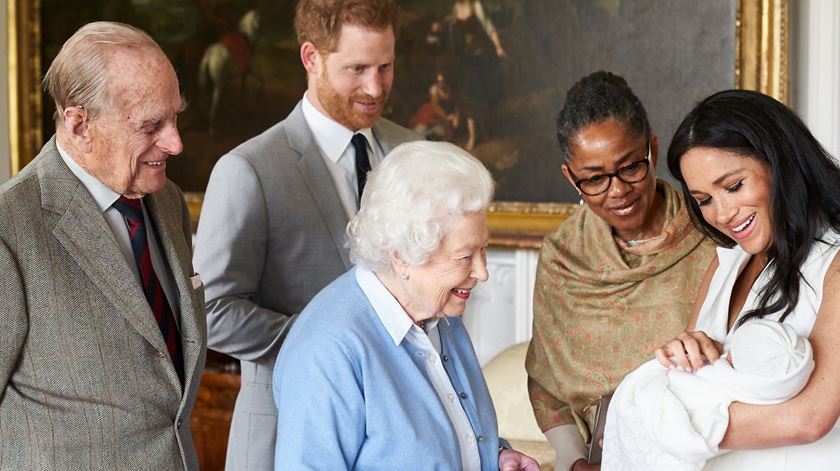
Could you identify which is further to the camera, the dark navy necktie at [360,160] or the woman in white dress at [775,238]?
the dark navy necktie at [360,160]

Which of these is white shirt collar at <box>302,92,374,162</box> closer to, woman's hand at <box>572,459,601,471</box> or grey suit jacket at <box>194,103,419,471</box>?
grey suit jacket at <box>194,103,419,471</box>

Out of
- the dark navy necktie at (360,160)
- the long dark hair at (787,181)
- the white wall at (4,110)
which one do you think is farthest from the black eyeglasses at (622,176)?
the white wall at (4,110)

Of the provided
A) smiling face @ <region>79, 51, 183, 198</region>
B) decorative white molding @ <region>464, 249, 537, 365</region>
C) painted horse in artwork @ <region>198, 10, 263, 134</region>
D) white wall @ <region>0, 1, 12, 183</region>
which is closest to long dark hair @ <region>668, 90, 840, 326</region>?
smiling face @ <region>79, 51, 183, 198</region>

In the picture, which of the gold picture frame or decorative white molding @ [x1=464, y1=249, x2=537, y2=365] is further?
decorative white molding @ [x1=464, y1=249, x2=537, y2=365]

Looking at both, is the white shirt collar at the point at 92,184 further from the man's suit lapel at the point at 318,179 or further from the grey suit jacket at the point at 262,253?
the man's suit lapel at the point at 318,179

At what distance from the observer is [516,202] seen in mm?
5402

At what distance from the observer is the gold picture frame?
4.60 meters

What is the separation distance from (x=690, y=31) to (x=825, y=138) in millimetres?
765

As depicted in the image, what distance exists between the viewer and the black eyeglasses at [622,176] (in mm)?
3184

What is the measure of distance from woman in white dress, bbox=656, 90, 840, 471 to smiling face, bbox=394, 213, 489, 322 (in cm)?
51

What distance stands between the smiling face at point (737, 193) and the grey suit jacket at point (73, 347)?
1407mm

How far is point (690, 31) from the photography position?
4.81 meters

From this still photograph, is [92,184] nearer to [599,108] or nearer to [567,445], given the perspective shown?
[599,108]

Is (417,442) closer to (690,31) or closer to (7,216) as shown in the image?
(7,216)
